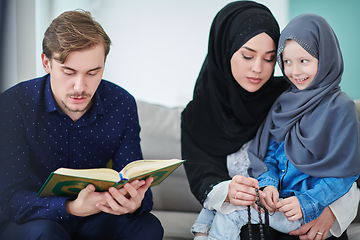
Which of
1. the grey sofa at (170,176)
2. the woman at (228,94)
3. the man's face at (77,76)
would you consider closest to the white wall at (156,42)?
the grey sofa at (170,176)

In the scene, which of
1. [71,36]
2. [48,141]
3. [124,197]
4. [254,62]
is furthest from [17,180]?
[254,62]

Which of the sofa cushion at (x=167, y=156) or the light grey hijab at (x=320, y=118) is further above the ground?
the light grey hijab at (x=320, y=118)

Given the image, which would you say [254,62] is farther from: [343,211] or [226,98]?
[343,211]

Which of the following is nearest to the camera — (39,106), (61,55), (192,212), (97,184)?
(97,184)

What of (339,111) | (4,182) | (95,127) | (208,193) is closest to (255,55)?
(339,111)

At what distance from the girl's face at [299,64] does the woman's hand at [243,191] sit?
16.7 inches

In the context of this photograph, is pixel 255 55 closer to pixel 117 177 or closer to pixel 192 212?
pixel 117 177

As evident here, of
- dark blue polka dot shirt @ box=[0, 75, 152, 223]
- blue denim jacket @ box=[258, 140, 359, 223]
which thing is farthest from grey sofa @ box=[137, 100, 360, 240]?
blue denim jacket @ box=[258, 140, 359, 223]

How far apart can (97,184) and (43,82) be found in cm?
57

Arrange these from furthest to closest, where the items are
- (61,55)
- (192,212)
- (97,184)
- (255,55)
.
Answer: (192,212)
(255,55)
(61,55)
(97,184)

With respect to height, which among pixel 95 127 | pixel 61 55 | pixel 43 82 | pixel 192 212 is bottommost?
pixel 192 212

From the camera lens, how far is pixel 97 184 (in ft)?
3.12

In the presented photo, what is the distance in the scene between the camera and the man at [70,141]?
1.08 meters

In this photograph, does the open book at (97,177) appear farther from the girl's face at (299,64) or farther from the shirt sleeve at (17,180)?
the girl's face at (299,64)
